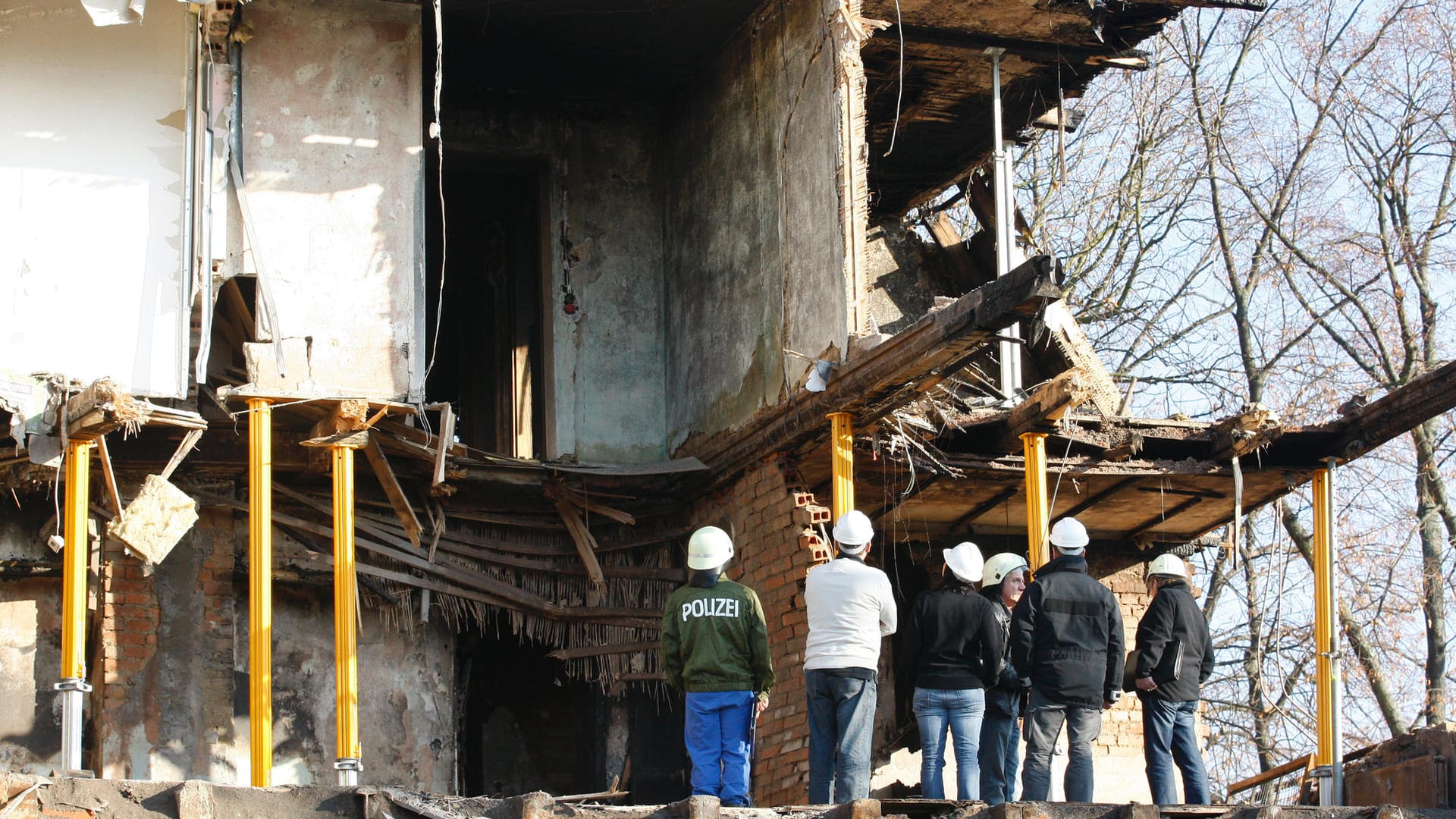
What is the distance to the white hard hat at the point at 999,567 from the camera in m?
12.0

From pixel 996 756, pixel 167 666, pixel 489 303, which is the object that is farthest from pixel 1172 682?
pixel 489 303

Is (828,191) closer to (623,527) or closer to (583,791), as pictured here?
(623,527)

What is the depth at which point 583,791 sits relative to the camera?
15984mm

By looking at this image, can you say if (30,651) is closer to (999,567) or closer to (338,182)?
(338,182)

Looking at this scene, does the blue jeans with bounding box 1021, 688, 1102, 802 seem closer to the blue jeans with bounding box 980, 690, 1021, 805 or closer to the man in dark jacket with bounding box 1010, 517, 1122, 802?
the man in dark jacket with bounding box 1010, 517, 1122, 802

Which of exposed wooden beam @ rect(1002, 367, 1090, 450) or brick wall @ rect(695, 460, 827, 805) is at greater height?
exposed wooden beam @ rect(1002, 367, 1090, 450)

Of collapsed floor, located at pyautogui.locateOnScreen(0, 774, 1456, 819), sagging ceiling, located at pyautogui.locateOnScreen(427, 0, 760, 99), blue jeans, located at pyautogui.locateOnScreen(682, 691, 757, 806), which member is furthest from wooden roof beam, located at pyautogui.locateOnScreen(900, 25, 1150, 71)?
collapsed floor, located at pyautogui.locateOnScreen(0, 774, 1456, 819)

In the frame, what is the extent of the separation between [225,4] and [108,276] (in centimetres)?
195

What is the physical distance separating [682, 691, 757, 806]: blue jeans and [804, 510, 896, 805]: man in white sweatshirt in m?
0.37

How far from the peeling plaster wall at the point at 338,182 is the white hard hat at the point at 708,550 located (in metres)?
3.30

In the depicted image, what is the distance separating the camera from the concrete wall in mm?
13070

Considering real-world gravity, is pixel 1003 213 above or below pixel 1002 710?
above

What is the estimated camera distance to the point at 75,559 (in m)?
12.4

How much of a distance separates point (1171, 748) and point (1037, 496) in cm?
254
